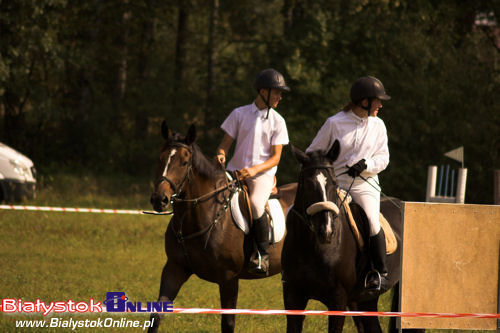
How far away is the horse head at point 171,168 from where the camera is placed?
7.14m

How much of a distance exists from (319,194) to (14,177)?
48.2 ft

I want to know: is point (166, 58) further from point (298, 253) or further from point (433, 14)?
point (298, 253)

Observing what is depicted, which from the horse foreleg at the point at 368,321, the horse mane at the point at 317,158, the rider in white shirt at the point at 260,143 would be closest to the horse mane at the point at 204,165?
the rider in white shirt at the point at 260,143

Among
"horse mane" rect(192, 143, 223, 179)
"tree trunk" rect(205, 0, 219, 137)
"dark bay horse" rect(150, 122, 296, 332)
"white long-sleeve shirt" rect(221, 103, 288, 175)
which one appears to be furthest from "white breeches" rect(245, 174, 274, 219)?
"tree trunk" rect(205, 0, 219, 137)

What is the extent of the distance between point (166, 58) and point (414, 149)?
19437mm

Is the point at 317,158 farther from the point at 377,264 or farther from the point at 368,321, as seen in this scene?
the point at 368,321

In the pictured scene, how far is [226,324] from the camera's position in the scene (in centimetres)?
779

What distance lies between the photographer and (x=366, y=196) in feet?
24.3

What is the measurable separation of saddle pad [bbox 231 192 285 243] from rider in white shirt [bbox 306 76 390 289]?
1253 mm

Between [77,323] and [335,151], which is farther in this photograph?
[77,323]

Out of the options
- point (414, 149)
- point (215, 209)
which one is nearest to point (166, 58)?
point (414, 149)

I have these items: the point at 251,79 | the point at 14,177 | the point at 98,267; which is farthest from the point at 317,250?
the point at 251,79

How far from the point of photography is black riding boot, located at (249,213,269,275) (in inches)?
319

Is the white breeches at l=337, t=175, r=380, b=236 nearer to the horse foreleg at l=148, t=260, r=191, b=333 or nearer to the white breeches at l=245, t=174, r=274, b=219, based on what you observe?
the white breeches at l=245, t=174, r=274, b=219
